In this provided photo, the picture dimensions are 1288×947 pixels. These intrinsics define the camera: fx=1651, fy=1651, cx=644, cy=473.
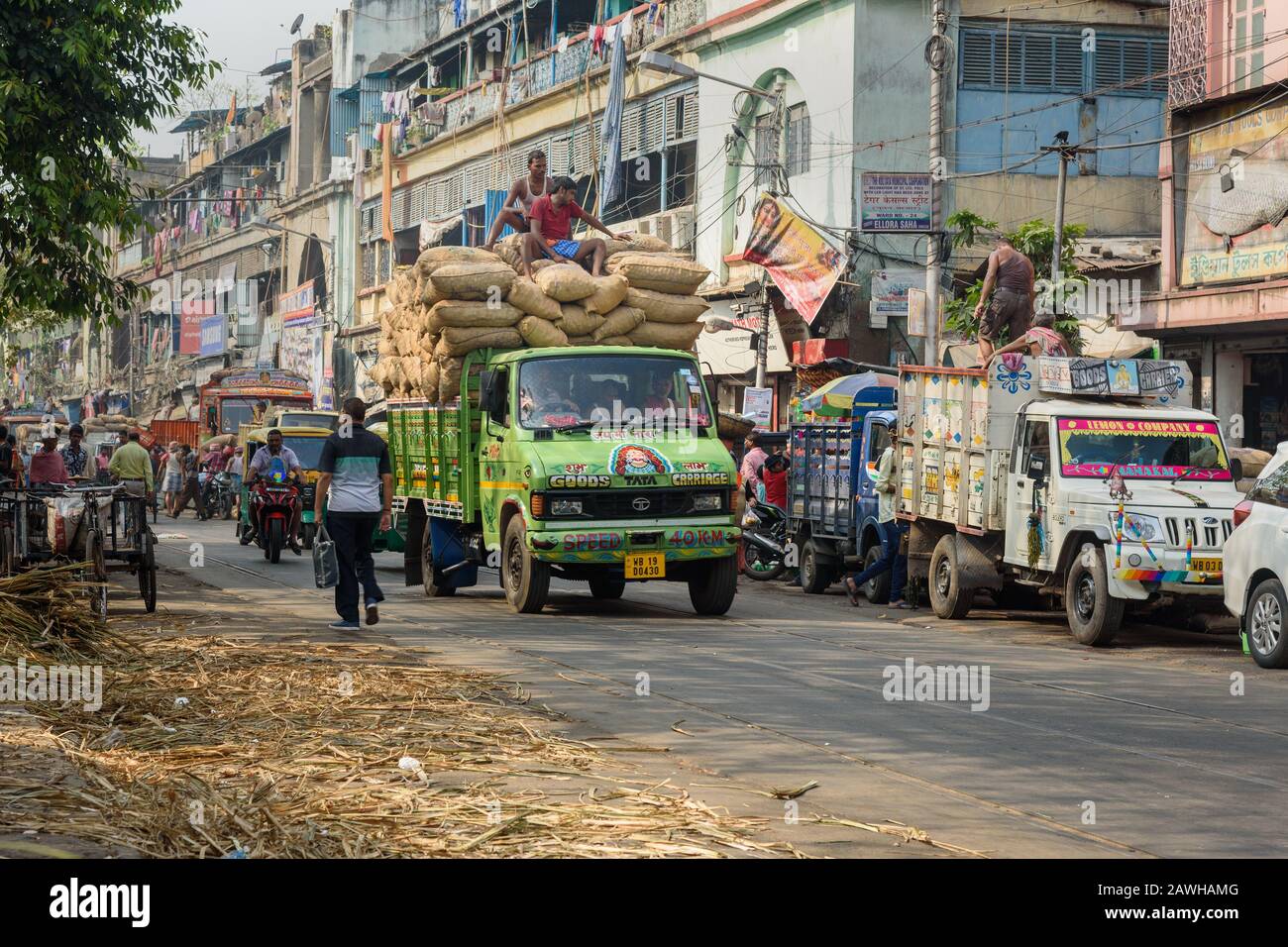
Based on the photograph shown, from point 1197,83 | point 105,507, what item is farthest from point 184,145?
point 105,507

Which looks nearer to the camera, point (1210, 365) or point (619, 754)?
point (619, 754)

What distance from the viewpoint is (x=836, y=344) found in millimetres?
33875

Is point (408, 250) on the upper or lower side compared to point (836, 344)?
upper

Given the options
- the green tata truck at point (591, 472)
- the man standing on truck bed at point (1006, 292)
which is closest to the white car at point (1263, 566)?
the green tata truck at point (591, 472)

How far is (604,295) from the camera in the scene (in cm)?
1795

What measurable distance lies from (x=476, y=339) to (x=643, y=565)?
11.7ft

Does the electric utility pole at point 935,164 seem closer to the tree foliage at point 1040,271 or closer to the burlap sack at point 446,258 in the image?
the tree foliage at point 1040,271

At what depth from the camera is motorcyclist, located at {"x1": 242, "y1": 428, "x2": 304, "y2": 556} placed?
2634 centimetres

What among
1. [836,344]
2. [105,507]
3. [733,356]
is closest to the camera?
[105,507]

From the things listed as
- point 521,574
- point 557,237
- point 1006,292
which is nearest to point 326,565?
point 521,574

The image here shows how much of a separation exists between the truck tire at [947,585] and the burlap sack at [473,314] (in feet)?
17.4

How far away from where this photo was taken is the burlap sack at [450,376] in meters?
18.0
